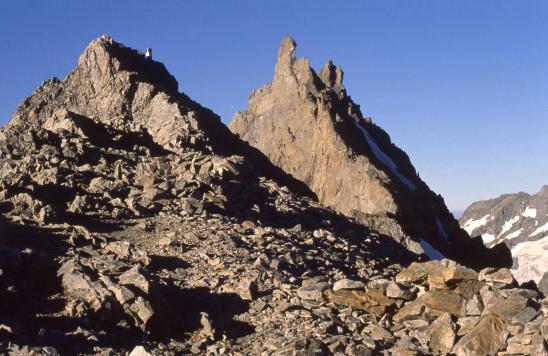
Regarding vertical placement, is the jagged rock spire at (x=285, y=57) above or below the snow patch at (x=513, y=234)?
above

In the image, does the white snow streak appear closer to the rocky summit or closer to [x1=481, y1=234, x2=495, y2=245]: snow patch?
[x1=481, y1=234, x2=495, y2=245]: snow patch

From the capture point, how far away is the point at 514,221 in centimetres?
17825

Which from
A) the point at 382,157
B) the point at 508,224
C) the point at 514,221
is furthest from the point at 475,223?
the point at 382,157

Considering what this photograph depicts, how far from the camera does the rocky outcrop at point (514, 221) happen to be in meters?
167

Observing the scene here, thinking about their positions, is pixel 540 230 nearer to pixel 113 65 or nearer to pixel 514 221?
pixel 514 221

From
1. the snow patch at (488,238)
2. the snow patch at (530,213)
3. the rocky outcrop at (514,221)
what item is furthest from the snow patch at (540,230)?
the snow patch at (488,238)

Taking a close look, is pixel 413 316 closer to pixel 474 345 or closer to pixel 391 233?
pixel 474 345

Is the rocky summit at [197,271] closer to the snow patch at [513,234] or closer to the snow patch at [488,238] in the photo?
the snow patch at [488,238]

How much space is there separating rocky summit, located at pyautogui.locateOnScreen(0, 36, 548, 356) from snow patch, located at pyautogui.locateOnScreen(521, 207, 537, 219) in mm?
166678

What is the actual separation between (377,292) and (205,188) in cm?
916

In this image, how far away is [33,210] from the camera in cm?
1817

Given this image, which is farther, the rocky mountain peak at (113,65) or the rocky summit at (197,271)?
the rocky mountain peak at (113,65)

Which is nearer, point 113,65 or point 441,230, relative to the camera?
point 113,65

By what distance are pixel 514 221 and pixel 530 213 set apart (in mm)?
5228
